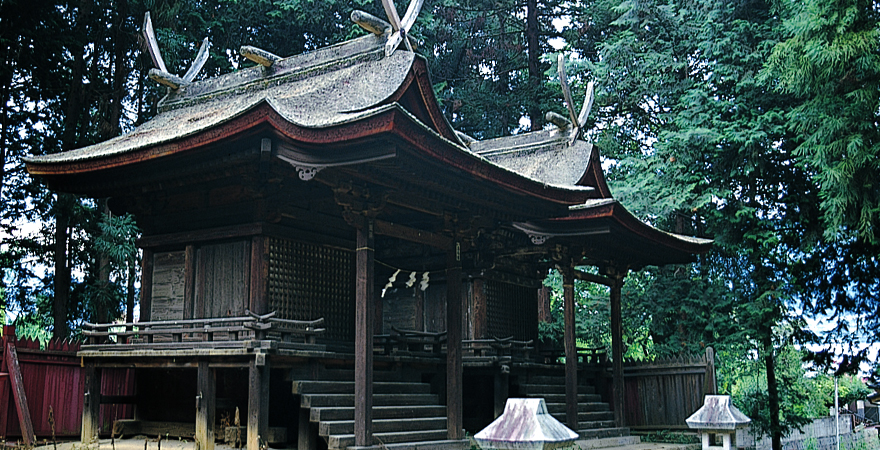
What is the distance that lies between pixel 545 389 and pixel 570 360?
3.69 ft

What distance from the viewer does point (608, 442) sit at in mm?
14828

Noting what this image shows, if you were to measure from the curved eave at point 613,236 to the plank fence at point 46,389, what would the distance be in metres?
7.52

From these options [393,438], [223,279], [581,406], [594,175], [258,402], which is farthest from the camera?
[594,175]

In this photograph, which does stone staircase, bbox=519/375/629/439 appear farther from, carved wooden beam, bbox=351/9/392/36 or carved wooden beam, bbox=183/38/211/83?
carved wooden beam, bbox=183/38/211/83

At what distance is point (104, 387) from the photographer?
44.5 feet

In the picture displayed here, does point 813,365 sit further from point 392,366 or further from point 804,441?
point 392,366

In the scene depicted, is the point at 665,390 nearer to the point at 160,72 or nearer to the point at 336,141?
the point at 336,141

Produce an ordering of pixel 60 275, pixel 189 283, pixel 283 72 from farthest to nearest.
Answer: pixel 60 275
pixel 283 72
pixel 189 283

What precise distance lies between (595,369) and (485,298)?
10.5ft

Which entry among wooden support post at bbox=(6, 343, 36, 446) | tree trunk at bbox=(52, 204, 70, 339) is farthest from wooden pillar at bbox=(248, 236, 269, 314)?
tree trunk at bbox=(52, 204, 70, 339)

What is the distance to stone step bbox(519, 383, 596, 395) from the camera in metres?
14.8

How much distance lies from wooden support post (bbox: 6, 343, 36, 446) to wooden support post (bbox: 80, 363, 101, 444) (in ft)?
2.75

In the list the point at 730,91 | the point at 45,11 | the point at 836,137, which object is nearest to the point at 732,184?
the point at 730,91

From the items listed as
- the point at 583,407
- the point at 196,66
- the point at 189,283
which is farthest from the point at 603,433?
the point at 196,66
